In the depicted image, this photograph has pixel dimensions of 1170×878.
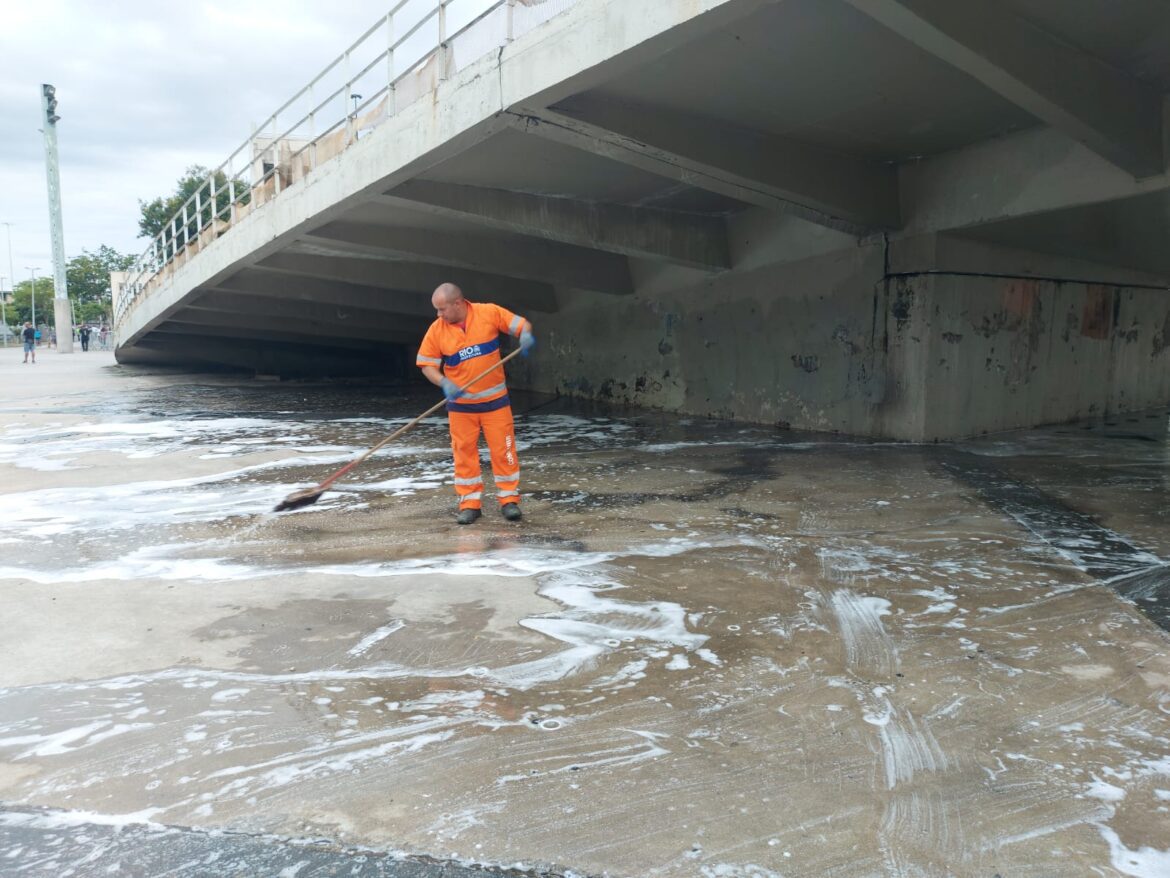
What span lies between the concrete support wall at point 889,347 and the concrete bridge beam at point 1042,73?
2417 mm

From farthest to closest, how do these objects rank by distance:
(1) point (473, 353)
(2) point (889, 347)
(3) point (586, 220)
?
(3) point (586, 220) < (2) point (889, 347) < (1) point (473, 353)

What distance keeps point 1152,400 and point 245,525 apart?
12978mm

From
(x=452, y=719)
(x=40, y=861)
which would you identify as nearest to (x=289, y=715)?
(x=452, y=719)

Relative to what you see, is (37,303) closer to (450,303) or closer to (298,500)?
(298,500)

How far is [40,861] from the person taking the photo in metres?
2.09

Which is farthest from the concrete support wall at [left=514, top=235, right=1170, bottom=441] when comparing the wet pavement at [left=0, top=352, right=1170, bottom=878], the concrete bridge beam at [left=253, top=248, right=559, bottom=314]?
the wet pavement at [left=0, top=352, right=1170, bottom=878]

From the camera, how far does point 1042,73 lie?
228 inches

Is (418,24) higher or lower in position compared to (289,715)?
higher

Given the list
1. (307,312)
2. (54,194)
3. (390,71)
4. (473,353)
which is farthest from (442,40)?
(54,194)

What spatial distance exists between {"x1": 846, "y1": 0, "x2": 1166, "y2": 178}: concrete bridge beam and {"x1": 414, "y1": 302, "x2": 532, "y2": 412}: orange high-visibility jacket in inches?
118

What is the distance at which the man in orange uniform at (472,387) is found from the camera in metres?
5.61

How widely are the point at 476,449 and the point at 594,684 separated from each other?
2.87 metres

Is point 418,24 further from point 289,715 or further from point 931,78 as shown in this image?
point 289,715

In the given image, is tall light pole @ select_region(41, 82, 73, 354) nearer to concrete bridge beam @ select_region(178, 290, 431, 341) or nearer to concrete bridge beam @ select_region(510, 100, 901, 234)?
concrete bridge beam @ select_region(178, 290, 431, 341)
